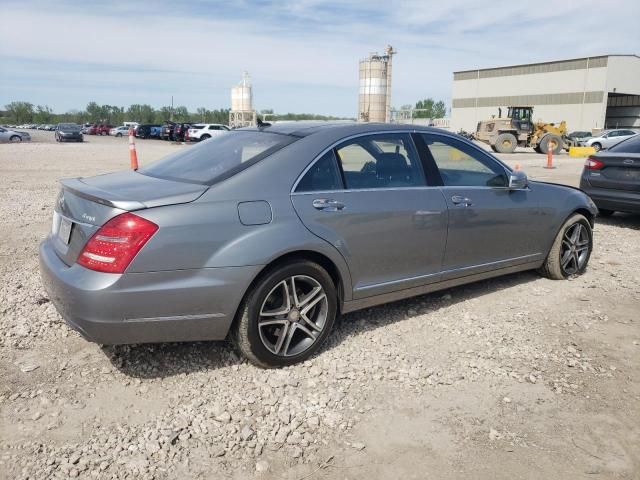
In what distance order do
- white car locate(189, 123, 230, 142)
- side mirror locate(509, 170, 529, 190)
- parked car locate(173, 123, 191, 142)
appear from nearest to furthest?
side mirror locate(509, 170, 529, 190), white car locate(189, 123, 230, 142), parked car locate(173, 123, 191, 142)

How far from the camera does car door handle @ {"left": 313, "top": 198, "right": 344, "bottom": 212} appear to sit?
3.56 meters

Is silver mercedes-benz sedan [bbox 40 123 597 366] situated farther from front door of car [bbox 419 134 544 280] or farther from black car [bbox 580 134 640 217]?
black car [bbox 580 134 640 217]

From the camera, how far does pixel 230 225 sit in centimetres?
319

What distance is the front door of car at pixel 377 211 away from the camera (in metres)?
3.62

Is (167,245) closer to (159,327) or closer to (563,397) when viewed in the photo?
(159,327)

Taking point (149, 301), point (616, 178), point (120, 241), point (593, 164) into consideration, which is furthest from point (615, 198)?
point (120, 241)

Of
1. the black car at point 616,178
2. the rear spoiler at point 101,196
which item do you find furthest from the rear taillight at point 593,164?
the rear spoiler at point 101,196

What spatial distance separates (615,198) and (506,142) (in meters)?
22.4

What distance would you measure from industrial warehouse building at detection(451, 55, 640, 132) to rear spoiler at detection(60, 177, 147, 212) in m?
58.3

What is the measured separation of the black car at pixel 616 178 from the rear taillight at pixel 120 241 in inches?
294

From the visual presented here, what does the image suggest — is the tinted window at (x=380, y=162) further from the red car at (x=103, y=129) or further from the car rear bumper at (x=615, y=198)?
the red car at (x=103, y=129)

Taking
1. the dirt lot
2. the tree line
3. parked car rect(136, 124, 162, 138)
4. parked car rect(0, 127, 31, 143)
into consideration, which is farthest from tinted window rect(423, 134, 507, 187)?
the tree line

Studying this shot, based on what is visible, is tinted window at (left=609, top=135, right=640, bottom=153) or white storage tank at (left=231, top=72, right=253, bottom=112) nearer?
tinted window at (left=609, top=135, right=640, bottom=153)

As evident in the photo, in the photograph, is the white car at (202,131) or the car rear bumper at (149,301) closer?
the car rear bumper at (149,301)
